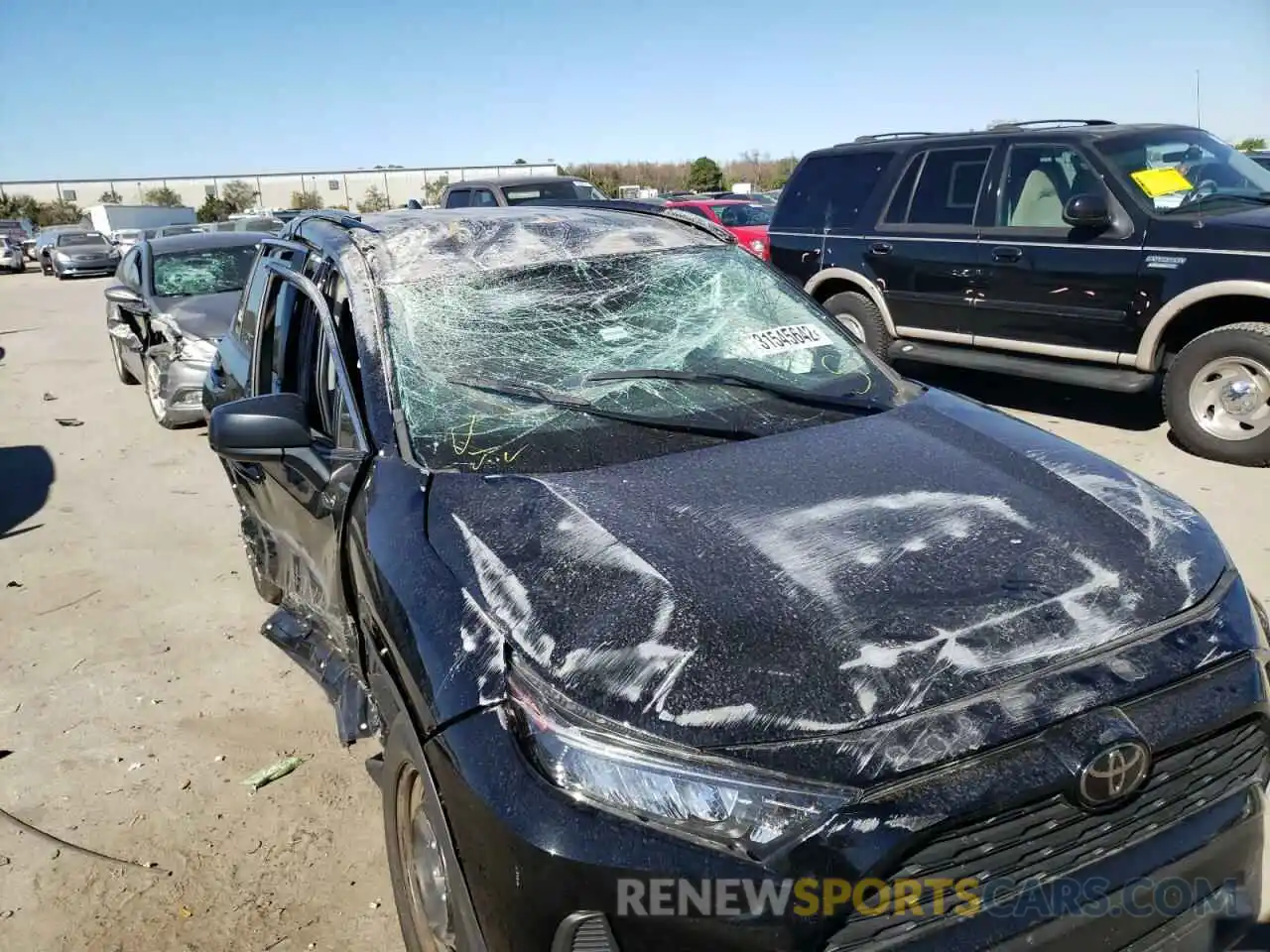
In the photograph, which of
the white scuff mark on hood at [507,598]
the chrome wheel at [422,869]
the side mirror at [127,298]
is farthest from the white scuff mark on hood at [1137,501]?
the side mirror at [127,298]

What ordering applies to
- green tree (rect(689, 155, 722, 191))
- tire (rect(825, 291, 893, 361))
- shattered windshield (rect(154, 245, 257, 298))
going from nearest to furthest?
tire (rect(825, 291, 893, 361))
shattered windshield (rect(154, 245, 257, 298))
green tree (rect(689, 155, 722, 191))

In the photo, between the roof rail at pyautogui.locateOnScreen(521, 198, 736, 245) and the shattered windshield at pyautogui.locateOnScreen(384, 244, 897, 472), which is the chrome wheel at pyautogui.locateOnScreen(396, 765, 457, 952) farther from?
the roof rail at pyautogui.locateOnScreen(521, 198, 736, 245)

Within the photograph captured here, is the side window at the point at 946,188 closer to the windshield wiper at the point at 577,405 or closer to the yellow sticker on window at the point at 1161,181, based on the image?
the yellow sticker on window at the point at 1161,181

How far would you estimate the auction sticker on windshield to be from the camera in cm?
317

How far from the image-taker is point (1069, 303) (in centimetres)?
672

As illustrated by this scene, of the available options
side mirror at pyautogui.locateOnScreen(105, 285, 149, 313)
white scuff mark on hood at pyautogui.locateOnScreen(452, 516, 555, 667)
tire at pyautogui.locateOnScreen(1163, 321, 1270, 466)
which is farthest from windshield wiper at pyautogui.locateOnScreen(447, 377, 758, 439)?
side mirror at pyautogui.locateOnScreen(105, 285, 149, 313)

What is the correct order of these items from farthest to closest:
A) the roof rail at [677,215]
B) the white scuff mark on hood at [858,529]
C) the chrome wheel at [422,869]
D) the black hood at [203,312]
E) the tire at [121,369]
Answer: the tire at [121,369] < the black hood at [203,312] < the roof rail at [677,215] < the chrome wheel at [422,869] < the white scuff mark on hood at [858,529]

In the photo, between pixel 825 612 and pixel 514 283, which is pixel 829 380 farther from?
pixel 825 612

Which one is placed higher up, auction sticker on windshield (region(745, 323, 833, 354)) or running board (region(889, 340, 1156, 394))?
auction sticker on windshield (region(745, 323, 833, 354))

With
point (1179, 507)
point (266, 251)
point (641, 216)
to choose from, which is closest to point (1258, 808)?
point (1179, 507)

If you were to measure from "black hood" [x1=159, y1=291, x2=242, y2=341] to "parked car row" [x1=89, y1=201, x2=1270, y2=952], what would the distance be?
567cm

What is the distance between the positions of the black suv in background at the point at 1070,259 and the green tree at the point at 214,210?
52814 millimetres

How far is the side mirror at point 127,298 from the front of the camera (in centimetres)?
932

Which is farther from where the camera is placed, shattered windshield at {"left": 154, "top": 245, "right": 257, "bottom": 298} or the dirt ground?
shattered windshield at {"left": 154, "top": 245, "right": 257, "bottom": 298}
